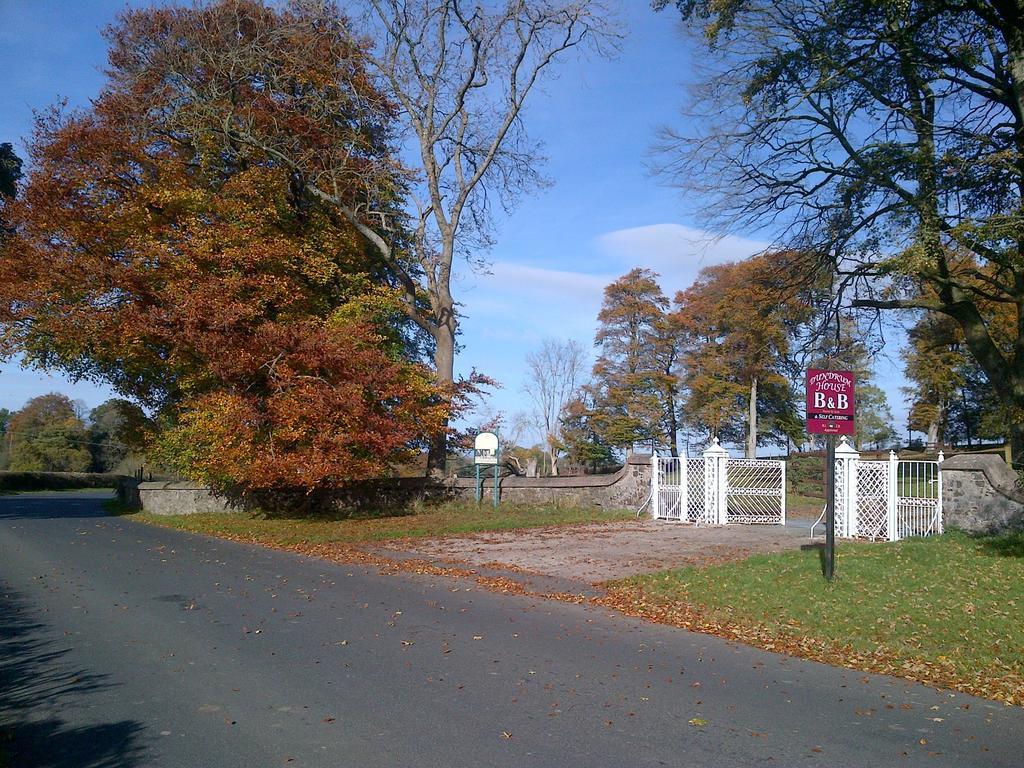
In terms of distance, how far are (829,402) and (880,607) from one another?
295 centimetres

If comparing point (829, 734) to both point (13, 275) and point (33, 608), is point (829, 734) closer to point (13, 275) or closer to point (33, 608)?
point (33, 608)

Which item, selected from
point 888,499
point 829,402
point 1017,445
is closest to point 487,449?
point 888,499

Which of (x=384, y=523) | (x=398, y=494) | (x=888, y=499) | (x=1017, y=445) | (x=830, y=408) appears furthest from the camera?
(x=398, y=494)

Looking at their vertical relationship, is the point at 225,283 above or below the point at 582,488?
above

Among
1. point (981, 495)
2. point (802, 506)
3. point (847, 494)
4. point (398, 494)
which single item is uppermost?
point (981, 495)

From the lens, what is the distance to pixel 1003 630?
842 cm

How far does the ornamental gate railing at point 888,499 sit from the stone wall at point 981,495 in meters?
0.21

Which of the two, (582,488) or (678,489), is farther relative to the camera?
(582,488)

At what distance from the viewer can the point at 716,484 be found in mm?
19766

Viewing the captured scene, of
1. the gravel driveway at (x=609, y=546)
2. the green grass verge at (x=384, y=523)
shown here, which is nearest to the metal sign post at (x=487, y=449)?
the green grass verge at (x=384, y=523)

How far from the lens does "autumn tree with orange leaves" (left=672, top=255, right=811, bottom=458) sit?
40812mm

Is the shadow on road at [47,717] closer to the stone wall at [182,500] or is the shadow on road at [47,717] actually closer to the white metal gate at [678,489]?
the white metal gate at [678,489]

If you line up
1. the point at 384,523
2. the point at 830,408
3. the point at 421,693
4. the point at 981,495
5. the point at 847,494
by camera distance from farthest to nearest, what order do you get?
1. the point at 384,523
2. the point at 847,494
3. the point at 981,495
4. the point at 830,408
5. the point at 421,693

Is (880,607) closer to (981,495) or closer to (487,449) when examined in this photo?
(981,495)
